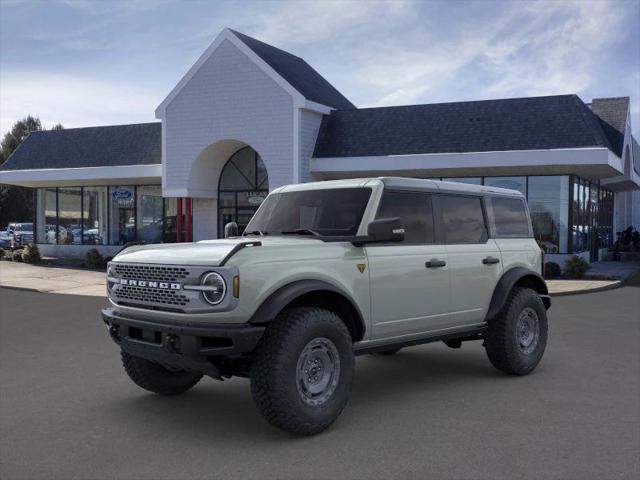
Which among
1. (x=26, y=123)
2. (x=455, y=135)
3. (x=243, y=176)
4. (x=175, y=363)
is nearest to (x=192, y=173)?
(x=243, y=176)

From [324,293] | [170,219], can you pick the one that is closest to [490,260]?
[324,293]

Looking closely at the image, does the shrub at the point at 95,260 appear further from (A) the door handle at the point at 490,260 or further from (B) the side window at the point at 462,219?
(A) the door handle at the point at 490,260

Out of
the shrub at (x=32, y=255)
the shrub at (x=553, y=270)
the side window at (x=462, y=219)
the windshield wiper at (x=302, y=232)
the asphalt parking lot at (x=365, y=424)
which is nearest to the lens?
the asphalt parking lot at (x=365, y=424)

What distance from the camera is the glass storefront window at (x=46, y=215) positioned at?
30.8 m

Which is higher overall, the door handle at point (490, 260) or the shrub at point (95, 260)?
the door handle at point (490, 260)

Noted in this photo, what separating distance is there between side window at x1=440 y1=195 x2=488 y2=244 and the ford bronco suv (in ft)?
0.06

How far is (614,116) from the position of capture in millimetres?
26391

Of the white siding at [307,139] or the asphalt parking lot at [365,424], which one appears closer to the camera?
the asphalt parking lot at [365,424]

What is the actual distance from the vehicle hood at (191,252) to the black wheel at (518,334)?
2.59 meters

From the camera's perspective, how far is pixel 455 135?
21.3m

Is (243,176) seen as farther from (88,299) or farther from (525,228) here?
(525,228)

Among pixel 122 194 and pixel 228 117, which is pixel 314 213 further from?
pixel 122 194

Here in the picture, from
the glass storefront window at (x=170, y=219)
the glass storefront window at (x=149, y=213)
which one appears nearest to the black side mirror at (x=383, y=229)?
the glass storefront window at (x=170, y=219)

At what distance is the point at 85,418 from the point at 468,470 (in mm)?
3285
